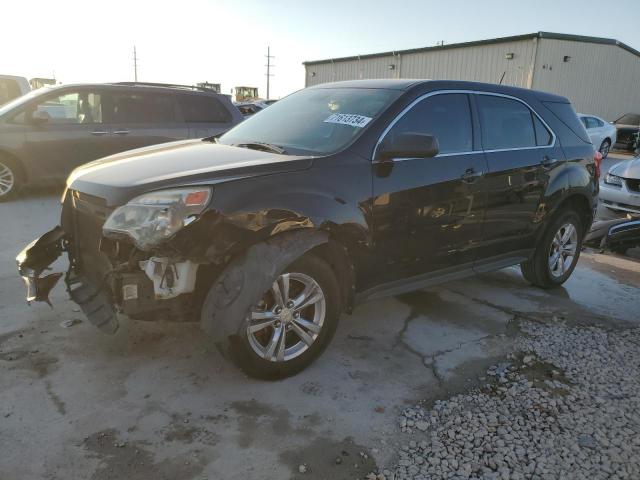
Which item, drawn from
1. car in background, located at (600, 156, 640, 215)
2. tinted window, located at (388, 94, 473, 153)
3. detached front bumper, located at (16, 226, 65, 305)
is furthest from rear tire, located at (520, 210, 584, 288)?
detached front bumper, located at (16, 226, 65, 305)

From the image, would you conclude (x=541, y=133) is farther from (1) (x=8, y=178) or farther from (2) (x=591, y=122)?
(2) (x=591, y=122)

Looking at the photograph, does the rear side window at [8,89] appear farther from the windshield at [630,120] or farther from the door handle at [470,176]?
the windshield at [630,120]

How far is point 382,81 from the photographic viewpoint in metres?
4.03

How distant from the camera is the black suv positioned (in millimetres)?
2777

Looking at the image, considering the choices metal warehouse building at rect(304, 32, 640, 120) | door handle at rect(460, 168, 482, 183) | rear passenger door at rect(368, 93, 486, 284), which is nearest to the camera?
rear passenger door at rect(368, 93, 486, 284)

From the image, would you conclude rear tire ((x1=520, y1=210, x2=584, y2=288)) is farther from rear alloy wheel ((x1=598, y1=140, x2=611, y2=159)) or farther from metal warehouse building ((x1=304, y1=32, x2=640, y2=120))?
metal warehouse building ((x1=304, y1=32, x2=640, y2=120))

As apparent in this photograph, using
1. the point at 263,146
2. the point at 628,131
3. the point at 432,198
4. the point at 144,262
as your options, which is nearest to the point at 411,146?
the point at 432,198

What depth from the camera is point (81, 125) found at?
7.86m

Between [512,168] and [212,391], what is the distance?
2911 millimetres

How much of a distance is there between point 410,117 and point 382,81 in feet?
1.92

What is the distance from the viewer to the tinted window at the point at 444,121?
363cm

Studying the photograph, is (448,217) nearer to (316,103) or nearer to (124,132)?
(316,103)

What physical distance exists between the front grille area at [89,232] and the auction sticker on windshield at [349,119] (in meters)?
1.63

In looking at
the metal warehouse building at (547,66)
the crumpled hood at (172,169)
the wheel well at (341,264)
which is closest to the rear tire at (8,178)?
the crumpled hood at (172,169)
